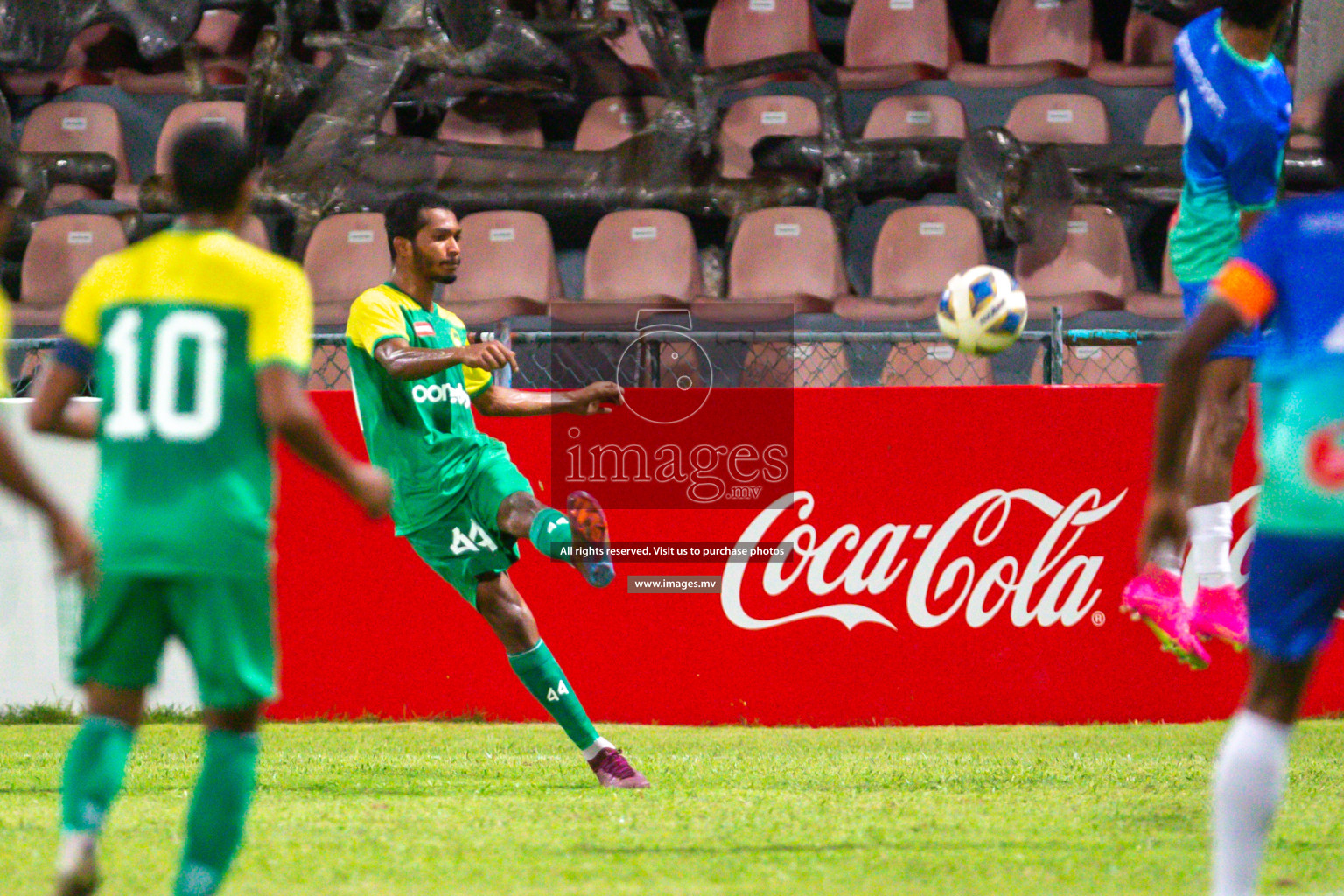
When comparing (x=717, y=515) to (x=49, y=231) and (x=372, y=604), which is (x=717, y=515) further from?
(x=49, y=231)

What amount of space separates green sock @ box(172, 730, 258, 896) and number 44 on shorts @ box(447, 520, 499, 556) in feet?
8.46

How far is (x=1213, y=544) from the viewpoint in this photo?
4.93 meters

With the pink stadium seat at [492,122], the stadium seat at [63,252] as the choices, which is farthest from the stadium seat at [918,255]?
the stadium seat at [63,252]

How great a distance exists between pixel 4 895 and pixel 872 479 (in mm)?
5065

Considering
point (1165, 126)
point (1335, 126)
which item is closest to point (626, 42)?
point (1165, 126)

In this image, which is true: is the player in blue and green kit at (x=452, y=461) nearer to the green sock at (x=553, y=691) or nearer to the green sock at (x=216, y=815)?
the green sock at (x=553, y=691)

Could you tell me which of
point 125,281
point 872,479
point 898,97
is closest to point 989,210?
point 898,97

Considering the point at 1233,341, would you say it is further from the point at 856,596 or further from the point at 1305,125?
the point at 1305,125

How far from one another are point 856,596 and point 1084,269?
3.70 metres

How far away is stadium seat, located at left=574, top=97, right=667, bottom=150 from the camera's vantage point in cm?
1185

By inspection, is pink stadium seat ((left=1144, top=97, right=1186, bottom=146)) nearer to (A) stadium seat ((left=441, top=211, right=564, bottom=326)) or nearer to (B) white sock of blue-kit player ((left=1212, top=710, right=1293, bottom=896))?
(A) stadium seat ((left=441, top=211, right=564, bottom=326))

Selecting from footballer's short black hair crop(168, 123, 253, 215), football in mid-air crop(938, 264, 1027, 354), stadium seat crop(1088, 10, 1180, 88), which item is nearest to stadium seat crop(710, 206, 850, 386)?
stadium seat crop(1088, 10, 1180, 88)

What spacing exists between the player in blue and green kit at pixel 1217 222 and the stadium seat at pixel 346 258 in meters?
6.86

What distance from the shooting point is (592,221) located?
1138 centimetres
